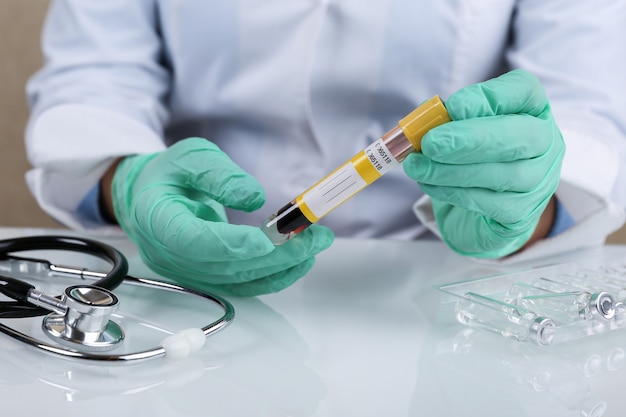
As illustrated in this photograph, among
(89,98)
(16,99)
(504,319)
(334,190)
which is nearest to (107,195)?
(89,98)

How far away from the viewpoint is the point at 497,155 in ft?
1.75

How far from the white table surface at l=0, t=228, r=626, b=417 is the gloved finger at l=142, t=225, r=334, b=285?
0.03 m

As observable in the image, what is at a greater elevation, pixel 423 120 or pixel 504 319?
pixel 423 120

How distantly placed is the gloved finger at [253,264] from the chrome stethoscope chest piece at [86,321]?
0.40ft

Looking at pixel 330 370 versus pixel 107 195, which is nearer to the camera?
pixel 330 370

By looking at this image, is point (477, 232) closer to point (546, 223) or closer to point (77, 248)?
point (546, 223)

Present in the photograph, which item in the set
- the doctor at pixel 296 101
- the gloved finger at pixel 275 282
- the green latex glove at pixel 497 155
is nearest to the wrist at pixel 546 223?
the doctor at pixel 296 101

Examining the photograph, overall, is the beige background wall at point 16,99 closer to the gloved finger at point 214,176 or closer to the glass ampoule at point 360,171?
the gloved finger at point 214,176

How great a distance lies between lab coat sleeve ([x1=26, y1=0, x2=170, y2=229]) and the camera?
2.54 feet

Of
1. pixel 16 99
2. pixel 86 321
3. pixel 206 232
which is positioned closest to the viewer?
pixel 86 321

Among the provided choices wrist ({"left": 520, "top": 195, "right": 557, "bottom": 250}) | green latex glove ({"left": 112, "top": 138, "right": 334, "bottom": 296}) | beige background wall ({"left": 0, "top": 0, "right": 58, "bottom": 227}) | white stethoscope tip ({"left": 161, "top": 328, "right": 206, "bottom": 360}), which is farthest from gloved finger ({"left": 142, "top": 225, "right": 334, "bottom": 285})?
beige background wall ({"left": 0, "top": 0, "right": 58, "bottom": 227})

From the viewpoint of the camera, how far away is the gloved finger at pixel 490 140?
1.62ft

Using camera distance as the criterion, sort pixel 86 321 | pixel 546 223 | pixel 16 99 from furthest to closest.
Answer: pixel 16 99, pixel 546 223, pixel 86 321

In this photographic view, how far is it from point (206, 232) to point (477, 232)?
9.9 inches
